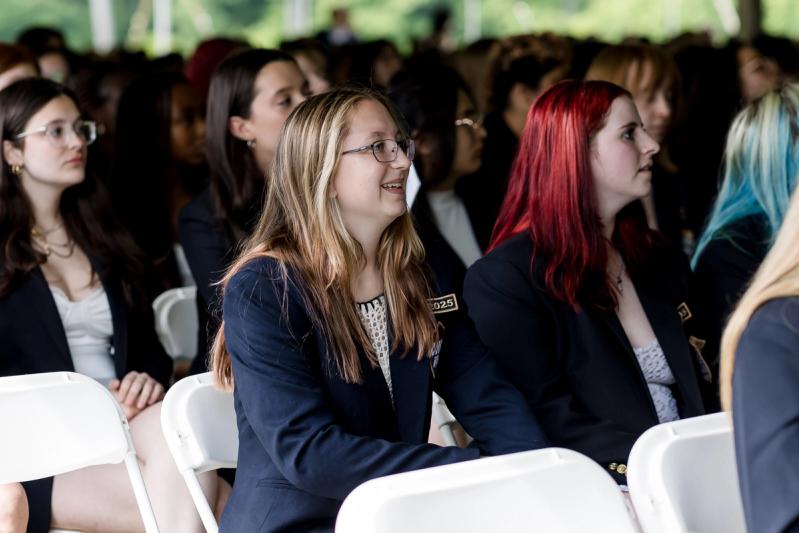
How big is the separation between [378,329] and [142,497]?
61 centimetres

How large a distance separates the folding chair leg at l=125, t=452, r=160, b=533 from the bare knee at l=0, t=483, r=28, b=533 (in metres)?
0.32

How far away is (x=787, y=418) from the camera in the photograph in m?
1.44

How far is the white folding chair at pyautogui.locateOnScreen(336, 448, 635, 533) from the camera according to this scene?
1.72 meters

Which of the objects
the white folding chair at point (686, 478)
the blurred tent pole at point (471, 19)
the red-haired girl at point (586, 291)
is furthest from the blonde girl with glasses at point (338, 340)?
the blurred tent pole at point (471, 19)

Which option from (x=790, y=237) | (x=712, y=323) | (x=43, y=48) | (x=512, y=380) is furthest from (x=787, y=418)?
(x=43, y=48)

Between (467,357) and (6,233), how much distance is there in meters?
1.45

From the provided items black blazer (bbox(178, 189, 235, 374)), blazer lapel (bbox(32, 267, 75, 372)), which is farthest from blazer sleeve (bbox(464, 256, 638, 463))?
blazer lapel (bbox(32, 267, 75, 372))

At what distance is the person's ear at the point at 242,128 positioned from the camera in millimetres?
3695

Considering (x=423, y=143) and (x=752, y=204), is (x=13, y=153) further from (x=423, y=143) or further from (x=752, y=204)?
(x=752, y=204)

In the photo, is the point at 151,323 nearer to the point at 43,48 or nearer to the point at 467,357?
the point at 467,357

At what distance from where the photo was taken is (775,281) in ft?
5.02

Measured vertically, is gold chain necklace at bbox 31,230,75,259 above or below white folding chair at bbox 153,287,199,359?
above

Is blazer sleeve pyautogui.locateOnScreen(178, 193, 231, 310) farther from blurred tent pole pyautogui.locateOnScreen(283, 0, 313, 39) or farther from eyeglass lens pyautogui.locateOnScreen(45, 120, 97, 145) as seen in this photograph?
blurred tent pole pyautogui.locateOnScreen(283, 0, 313, 39)

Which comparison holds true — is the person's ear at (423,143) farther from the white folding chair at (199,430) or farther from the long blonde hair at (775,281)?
the long blonde hair at (775,281)
